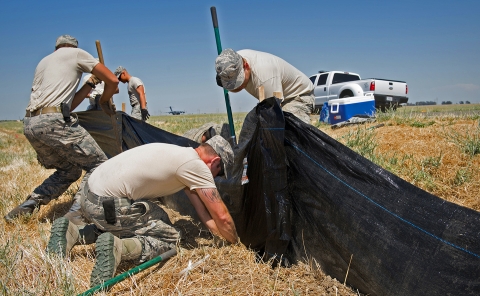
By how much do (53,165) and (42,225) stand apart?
0.66 metres

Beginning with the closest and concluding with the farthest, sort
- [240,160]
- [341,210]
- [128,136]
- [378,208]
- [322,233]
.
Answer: [378,208]
[341,210]
[322,233]
[240,160]
[128,136]

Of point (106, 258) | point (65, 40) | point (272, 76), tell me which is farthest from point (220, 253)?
point (65, 40)

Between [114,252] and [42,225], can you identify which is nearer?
[114,252]

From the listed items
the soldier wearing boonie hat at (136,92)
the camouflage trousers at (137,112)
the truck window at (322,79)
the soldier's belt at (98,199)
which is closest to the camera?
the soldier's belt at (98,199)

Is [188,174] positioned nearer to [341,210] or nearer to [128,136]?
[341,210]

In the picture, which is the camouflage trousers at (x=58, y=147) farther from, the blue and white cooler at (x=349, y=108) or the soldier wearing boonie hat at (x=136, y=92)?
the blue and white cooler at (x=349, y=108)

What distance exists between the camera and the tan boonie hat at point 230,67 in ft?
12.1

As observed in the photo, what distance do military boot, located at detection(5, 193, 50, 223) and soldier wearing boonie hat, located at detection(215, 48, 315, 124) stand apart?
2181 millimetres

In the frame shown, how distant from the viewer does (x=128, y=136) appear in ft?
16.8

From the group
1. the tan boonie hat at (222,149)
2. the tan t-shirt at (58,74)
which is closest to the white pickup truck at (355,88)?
the tan t-shirt at (58,74)

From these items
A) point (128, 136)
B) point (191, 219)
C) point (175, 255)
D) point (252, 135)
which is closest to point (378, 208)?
point (252, 135)

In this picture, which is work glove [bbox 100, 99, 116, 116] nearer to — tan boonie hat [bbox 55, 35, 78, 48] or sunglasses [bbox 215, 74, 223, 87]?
tan boonie hat [bbox 55, 35, 78, 48]

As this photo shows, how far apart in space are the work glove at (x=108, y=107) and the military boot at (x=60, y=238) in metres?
2.29

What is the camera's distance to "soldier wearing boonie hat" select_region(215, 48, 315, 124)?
371 cm
